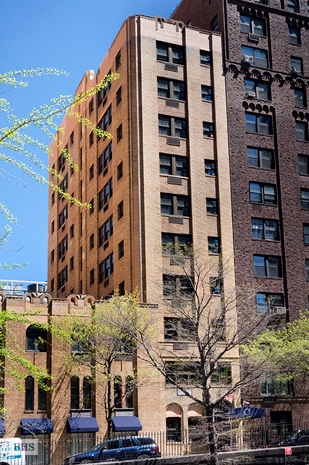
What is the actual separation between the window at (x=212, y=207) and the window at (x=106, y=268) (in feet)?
29.7

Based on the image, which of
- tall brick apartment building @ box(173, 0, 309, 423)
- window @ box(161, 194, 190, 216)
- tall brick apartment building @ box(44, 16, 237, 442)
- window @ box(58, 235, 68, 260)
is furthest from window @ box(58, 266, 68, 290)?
tall brick apartment building @ box(173, 0, 309, 423)

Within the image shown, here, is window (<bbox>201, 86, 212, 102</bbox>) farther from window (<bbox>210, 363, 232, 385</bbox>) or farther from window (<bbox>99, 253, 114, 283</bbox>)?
window (<bbox>210, 363, 232, 385</bbox>)

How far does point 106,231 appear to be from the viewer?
62469 millimetres

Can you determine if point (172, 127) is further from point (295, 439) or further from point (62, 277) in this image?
point (295, 439)

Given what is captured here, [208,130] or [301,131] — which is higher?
[301,131]

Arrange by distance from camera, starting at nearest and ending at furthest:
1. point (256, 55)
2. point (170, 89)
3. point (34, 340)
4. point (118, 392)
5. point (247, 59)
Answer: point (34, 340) < point (118, 392) < point (170, 89) < point (247, 59) < point (256, 55)

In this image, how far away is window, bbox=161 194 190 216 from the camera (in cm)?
5684

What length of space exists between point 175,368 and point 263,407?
905 centimetres

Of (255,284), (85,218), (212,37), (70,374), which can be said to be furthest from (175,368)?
(212,37)

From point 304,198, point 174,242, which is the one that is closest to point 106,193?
point 174,242

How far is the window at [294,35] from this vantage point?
66.4 m

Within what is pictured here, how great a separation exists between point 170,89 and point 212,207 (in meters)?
10.5

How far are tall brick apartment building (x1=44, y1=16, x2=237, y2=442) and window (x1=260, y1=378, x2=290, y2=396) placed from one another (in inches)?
237

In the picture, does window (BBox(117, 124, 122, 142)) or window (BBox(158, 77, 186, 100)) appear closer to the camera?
window (BBox(158, 77, 186, 100))
